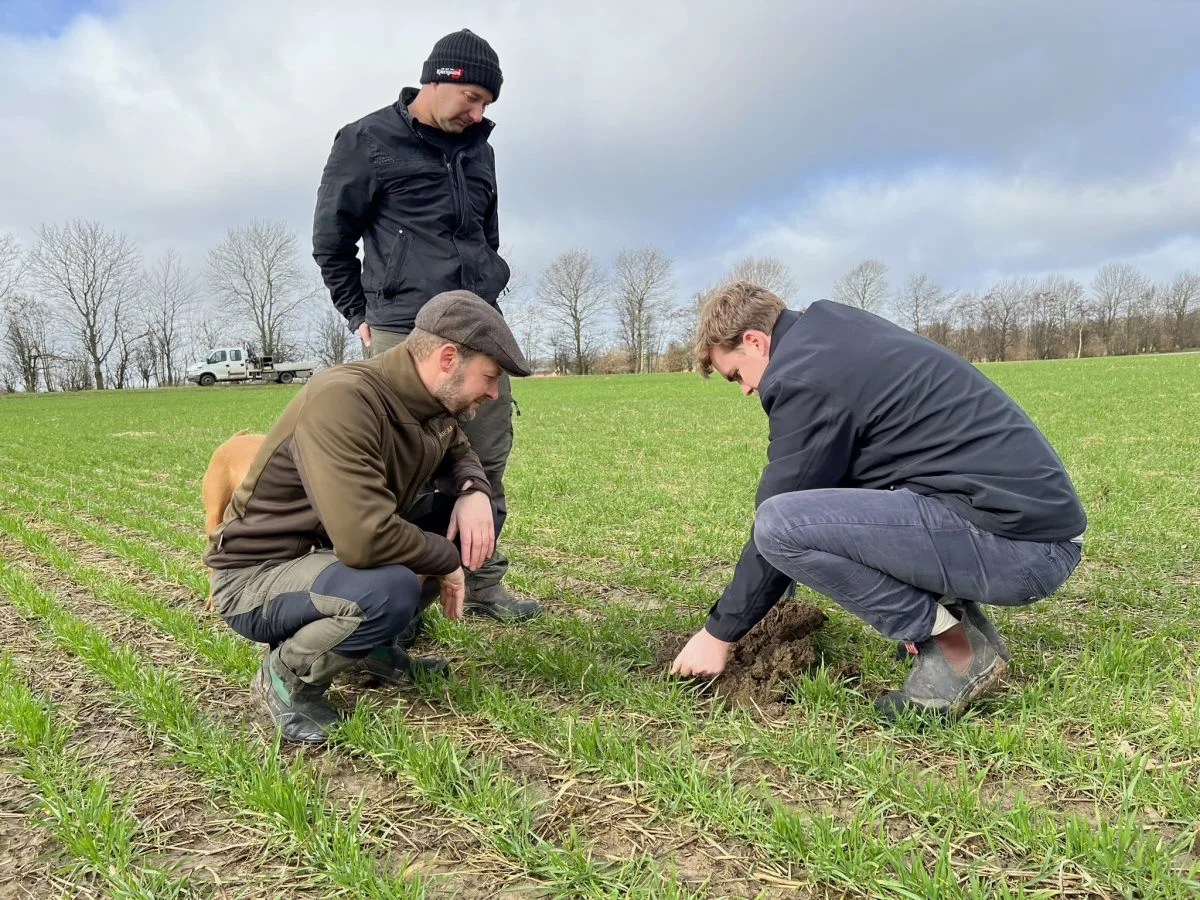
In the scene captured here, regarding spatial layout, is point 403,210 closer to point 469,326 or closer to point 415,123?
point 415,123

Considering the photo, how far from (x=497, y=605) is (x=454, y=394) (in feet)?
6.21

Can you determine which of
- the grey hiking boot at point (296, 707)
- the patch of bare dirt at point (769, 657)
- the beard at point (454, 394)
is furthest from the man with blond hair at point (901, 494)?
the grey hiking boot at point (296, 707)

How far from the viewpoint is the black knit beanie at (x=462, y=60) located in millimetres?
3982

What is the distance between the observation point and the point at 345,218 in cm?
434

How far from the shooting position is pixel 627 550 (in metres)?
6.11

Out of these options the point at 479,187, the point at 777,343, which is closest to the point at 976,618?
the point at 777,343

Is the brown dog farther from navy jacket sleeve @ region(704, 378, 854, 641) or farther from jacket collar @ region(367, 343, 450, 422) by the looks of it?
navy jacket sleeve @ region(704, 378, 854, 641)

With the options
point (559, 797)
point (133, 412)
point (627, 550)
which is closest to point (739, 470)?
point (627, 550)

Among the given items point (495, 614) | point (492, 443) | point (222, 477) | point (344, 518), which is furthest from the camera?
point (492, 443)

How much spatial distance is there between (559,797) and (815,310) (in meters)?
1.94

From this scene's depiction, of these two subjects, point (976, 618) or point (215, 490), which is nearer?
point (976, 618)

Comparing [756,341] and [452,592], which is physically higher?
[756,341]

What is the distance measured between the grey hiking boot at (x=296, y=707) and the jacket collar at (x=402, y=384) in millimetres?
1053

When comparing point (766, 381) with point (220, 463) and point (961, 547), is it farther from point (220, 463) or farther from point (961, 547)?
point (220, 463)
